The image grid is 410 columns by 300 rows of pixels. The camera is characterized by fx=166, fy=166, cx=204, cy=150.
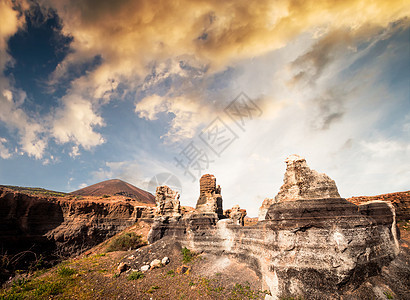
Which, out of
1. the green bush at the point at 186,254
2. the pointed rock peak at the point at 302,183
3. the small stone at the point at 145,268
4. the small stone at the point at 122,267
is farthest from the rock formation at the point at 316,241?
the small stone at the point at 122,267

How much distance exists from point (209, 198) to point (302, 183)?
8.21 metres

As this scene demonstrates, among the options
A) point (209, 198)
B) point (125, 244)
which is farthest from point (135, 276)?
point (125, 244)

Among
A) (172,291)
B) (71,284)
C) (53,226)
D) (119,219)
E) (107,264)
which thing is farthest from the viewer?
(119,219)

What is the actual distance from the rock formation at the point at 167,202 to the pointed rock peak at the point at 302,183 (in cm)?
1055

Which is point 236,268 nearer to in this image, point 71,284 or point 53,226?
point 71,284

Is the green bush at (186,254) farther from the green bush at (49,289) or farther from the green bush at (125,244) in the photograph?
the green bush at (125,244)

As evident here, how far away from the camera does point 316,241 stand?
5.21 metres

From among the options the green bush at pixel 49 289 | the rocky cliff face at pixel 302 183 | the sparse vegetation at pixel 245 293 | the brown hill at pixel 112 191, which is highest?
the brown hill at pixel 112 191

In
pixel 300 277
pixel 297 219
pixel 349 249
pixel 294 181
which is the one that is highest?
pixel 294 181

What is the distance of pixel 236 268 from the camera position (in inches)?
314

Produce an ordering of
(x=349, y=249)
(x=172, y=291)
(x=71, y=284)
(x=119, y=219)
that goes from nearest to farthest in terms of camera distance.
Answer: (x=349, y=249) → (x=172, y=291) → (x=71, y=284) → (x=119, y=219)

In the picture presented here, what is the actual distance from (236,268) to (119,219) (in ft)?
62.8

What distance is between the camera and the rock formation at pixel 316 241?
15.9 feet

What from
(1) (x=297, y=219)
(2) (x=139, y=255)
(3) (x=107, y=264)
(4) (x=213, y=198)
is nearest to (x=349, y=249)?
(1) (x=297, y=219)
